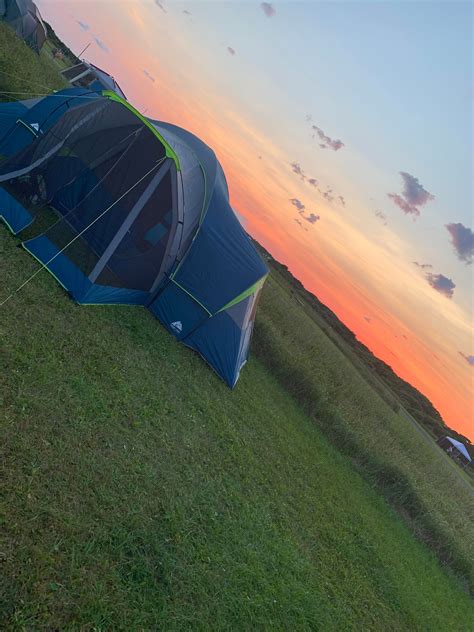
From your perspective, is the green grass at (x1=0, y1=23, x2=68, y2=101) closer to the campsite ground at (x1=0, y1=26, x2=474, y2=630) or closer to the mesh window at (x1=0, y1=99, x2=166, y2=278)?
the mesh window at (x1=0, y1=99, x2=166, y2=278)

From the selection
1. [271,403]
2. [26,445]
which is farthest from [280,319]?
[26,445]

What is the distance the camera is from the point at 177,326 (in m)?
10.0

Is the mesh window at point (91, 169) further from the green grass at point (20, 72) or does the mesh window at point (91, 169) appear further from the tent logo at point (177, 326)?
the green grass at point (20, 72)

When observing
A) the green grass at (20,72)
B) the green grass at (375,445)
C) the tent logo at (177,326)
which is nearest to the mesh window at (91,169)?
the tent logo at (177,326)

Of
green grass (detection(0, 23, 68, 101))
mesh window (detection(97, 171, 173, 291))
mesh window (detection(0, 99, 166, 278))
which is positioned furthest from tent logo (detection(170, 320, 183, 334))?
green grass (detection(0, 23, 68, 101))

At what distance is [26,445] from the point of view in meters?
4.61

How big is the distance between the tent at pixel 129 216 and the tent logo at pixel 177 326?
0.07 ft

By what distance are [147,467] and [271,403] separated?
6.66 meters

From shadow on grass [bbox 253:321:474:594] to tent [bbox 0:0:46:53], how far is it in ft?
63.1

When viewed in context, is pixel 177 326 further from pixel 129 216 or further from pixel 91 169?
pixel 91 169

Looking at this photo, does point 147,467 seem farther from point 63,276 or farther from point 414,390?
point 414,390

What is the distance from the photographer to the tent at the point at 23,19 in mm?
20812

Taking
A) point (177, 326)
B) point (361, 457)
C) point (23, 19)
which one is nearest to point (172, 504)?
point (177, 326)

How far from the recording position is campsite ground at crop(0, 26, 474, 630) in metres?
4.12
